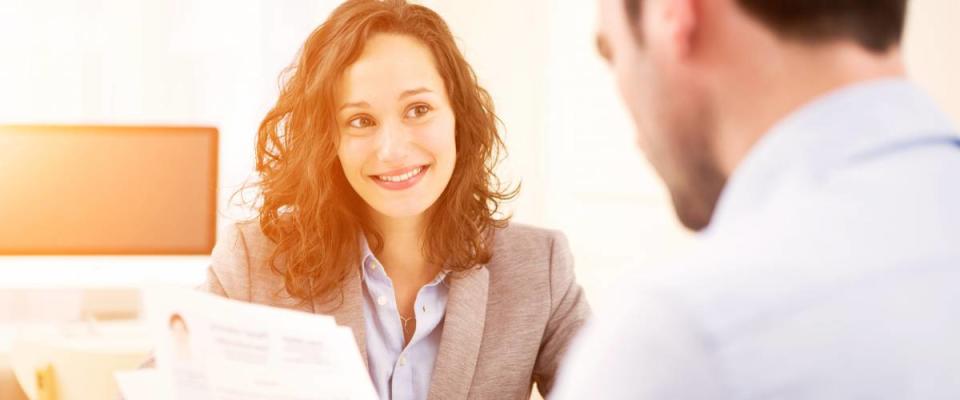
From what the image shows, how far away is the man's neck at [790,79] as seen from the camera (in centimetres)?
48

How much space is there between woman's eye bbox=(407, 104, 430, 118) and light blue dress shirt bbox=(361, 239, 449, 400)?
0.22m

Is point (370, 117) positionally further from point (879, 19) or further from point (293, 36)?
point (293, 36)

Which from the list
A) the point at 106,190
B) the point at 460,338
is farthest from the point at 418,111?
the point at 106,190

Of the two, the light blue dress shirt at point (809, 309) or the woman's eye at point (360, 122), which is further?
the woman's eye at point (360, 122)

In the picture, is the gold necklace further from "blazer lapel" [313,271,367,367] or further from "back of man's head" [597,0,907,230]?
"back of man's head" [597,0,907,230]

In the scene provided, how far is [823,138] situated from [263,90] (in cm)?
373

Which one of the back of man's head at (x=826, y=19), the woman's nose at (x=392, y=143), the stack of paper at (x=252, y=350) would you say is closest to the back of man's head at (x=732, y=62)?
the back of man's head at (x=826, y=19)

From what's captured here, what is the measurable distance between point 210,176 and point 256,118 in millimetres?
835

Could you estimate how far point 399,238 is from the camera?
5.37 feet

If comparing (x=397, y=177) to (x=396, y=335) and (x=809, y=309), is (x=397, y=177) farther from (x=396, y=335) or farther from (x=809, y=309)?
(x=809, y=309)

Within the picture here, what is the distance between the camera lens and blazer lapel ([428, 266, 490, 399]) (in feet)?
4.94

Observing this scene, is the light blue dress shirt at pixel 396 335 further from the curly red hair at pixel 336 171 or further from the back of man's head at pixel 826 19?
the back of man's head at pixel 826 19

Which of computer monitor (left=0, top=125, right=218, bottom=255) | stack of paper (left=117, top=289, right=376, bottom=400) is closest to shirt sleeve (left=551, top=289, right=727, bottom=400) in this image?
stack of paper (left=117, top=289, right=376, bottom=400)

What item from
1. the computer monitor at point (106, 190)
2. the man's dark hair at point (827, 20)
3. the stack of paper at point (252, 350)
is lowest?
the computer monitor at point (106, 190)
